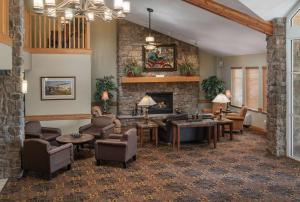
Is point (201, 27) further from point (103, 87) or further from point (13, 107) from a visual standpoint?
point (13, 107)

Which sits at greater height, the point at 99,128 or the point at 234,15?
the point at 234,15

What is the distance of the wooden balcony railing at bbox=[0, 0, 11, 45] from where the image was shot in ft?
18.4

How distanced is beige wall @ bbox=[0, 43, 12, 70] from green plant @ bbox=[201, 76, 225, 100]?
9.18m

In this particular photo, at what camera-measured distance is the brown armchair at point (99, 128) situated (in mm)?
9062

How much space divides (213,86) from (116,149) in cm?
731

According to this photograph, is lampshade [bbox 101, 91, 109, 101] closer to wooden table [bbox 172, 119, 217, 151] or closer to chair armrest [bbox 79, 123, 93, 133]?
chair armrest [bbox 79, 123, 93, 133]

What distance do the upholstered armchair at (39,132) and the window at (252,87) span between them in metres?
6.96

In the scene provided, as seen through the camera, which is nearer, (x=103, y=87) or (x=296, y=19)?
(x=296, y=19)

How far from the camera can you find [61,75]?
955 centimetres

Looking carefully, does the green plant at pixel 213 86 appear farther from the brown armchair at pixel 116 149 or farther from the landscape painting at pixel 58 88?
the brown armchair at pixel 116 149

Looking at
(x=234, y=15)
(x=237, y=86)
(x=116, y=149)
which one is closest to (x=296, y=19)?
(x=234, y=15)

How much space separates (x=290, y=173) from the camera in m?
7.04

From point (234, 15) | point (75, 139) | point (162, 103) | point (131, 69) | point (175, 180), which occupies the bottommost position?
point (175, 180)

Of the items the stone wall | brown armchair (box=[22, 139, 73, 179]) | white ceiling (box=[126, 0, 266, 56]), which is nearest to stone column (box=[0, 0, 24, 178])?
brown armchair (box=[22, 139, 73, 179])
